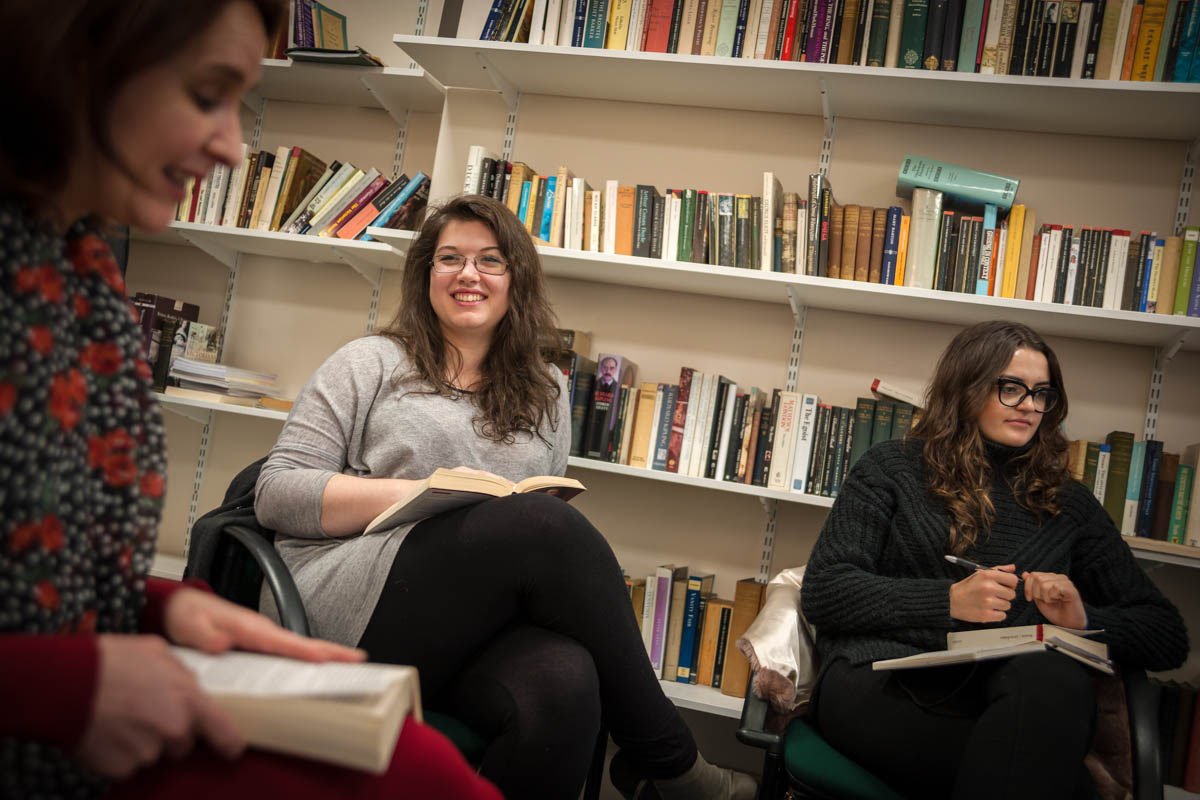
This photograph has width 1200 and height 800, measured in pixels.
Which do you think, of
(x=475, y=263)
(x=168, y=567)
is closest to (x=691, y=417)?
(x=475, y=263)

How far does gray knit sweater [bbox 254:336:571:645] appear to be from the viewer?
4.74 ft

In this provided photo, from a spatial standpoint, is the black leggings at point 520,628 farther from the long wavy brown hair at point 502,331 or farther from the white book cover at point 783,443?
the white book cover at point 783,443

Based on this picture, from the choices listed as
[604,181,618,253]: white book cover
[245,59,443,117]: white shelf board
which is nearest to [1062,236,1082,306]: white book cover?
[604,181,618,253]: white book cover

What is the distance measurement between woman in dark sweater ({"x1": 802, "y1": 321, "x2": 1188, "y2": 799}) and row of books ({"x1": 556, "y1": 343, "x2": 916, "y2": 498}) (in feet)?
1.01

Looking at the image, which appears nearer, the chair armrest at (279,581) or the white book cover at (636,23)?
the chair armrest at (279,581)

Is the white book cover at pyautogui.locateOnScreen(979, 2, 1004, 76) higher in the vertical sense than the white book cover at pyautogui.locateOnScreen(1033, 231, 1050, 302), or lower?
higher

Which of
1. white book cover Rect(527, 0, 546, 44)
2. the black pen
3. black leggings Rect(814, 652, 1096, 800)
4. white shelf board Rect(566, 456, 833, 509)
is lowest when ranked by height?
black leggings Rect(814, 652, 1096, 800)

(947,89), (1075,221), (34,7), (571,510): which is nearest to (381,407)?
(571,510)

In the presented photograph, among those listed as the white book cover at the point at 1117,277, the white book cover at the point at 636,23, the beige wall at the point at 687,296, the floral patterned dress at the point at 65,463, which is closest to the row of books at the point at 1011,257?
the white book cover at the point at 1117,277

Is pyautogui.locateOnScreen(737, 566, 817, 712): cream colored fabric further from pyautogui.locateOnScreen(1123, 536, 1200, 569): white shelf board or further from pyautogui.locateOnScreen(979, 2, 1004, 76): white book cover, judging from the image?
pyautogui.locateOnScreen(979, 2, 1004, 76): white book cover

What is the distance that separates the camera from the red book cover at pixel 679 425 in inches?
95.9

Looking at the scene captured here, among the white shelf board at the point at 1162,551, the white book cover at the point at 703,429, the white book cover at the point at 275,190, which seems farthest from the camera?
the white book cover at the point at 275,190

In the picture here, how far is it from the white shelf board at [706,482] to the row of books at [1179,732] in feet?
2.92

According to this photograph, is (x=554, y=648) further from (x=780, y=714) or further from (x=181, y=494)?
(x=181, y=494)
